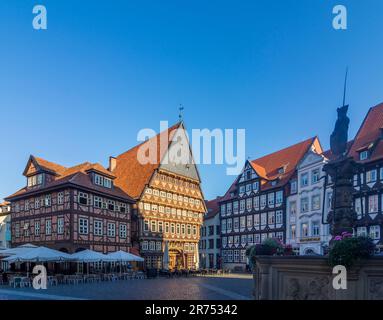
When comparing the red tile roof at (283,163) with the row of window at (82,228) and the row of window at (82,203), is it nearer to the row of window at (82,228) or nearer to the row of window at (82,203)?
the row of window at (82,203)

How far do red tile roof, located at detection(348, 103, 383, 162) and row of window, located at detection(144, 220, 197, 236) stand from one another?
19.3 meters

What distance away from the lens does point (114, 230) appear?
34625 mm

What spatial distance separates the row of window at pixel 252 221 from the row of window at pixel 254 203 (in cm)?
89

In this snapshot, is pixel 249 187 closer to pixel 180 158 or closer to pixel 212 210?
pixel 180 158

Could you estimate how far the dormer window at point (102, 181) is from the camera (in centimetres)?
3375

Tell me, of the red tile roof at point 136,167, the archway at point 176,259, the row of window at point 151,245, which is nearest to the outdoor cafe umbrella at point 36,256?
the row of window at point 151,245

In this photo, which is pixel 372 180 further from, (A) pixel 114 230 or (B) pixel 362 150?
(A) pixel 114 230

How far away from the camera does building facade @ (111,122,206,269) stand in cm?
3806

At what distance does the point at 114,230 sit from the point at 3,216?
23586 millimetres

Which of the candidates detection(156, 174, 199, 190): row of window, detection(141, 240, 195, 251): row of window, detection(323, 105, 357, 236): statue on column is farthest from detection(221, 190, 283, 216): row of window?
detection(323, 105, 357, 236): statue on column

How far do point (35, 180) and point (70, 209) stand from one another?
6490mm

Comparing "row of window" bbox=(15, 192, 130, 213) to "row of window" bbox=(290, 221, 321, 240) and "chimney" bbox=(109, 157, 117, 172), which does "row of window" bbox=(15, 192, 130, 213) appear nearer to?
"chimney" bbox=(109, 157, 117, 172)

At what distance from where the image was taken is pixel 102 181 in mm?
34469
